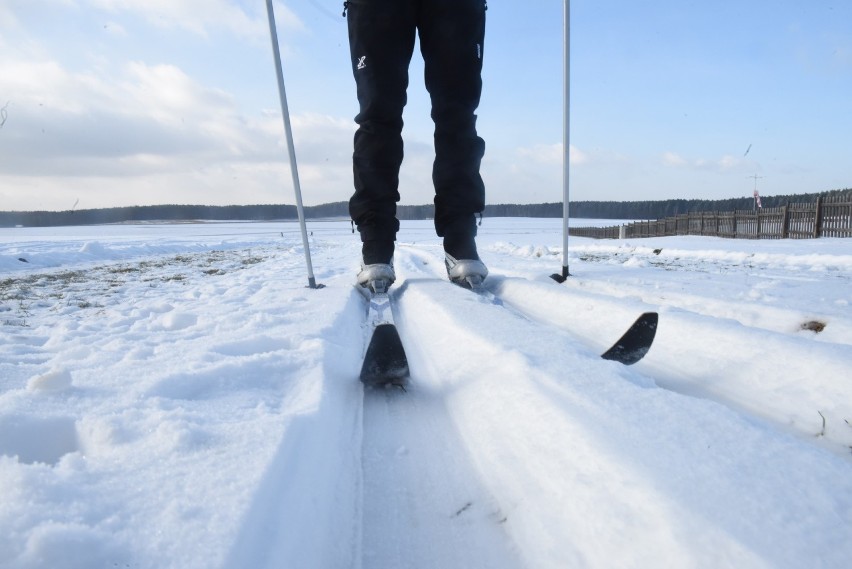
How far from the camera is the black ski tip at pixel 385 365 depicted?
1.20 meters

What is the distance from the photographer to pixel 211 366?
1.16 m

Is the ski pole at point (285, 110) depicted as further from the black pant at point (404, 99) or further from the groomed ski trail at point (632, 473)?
the groomed ski trail at point (632, 473)

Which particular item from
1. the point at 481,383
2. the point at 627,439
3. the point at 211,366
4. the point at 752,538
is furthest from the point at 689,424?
the point at 211,366

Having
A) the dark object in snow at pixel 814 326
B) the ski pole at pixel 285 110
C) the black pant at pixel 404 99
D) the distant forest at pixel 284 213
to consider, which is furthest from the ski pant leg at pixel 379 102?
the distant forest at pixel 284 213

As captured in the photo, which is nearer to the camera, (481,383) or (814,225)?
(481,383)

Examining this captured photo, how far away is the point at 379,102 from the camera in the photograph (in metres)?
2.37

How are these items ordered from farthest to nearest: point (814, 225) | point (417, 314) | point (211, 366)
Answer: point (814, 225), point (417, 314), point (211, 366)

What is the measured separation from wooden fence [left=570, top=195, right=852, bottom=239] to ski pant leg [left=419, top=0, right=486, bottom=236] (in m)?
14.3

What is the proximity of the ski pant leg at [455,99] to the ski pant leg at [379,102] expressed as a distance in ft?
0.44

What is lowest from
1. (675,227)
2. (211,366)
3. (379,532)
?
(675,227)

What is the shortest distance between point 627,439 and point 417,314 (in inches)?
53.8

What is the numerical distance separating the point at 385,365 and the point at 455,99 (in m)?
1.74

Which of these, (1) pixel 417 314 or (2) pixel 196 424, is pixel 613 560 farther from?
(1) pixel 417 314

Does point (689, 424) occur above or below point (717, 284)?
above
